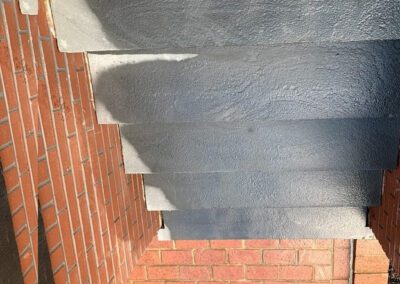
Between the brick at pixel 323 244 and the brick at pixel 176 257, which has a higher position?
the brick at pixel 323 244

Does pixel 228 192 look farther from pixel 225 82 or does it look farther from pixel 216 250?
pixel 216 250

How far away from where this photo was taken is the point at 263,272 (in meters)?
2.99

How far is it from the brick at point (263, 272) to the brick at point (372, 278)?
522 mm

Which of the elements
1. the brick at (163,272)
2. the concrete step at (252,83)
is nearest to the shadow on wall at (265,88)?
the concrete step at (252,83)

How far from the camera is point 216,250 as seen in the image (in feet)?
9.80

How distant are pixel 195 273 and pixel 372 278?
1156mm

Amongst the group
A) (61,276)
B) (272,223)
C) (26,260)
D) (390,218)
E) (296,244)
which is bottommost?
(296,244)

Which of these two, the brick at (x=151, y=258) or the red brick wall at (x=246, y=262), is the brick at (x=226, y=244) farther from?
the brick at (x=151, y=258)

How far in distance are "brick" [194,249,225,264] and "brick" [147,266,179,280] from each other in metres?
0.17

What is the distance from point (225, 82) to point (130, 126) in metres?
0.48

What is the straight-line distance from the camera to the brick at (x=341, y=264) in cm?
287

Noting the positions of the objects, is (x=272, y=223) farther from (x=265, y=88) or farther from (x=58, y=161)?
(x=58, y=161)

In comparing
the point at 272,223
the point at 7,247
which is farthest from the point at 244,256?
the point at 7,247

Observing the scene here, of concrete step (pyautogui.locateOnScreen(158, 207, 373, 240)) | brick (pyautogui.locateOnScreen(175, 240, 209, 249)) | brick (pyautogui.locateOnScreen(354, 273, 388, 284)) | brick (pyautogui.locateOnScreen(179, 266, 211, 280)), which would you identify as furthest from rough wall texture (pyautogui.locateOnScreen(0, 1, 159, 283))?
brick (pyautogui.locateOnScreen(354, 273, 388, 284))
